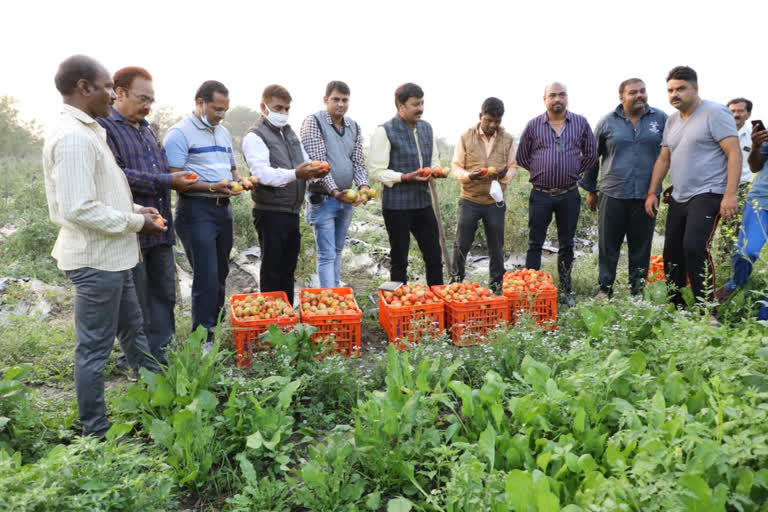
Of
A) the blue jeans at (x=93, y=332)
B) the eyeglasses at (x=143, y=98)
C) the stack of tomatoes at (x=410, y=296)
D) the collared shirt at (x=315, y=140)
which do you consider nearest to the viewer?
the blue jeans at (x=93, y=332)

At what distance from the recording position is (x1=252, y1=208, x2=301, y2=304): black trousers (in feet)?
14.1

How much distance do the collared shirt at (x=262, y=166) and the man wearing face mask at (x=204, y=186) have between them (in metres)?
0.17

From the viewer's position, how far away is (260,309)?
3939 mm

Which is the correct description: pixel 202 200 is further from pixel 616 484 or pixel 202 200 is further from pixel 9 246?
pixel 9 246

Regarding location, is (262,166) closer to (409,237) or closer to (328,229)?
(328,229)

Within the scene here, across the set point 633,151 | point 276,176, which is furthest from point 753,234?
point 276,176

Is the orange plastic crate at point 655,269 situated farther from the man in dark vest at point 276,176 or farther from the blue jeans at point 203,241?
the blue jeans at point 203,241

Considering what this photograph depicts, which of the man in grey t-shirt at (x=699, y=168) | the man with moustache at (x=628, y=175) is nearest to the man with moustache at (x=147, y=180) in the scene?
the man with moustache at (x=628, y=175)

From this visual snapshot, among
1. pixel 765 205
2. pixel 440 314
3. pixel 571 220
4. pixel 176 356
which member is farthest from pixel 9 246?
pixel 765 205

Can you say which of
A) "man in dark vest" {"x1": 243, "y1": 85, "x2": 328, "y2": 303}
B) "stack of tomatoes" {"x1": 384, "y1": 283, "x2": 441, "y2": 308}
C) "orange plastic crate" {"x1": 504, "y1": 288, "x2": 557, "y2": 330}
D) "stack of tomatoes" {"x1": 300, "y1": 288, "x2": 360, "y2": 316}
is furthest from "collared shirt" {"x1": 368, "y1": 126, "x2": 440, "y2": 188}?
"orange plastic crate" {"x1": 504, "y1": 288, "x2": 557, "y2": 330}

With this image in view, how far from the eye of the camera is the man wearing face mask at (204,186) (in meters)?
3.83

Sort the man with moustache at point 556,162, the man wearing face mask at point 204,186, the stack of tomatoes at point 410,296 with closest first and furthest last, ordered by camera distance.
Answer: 1. the man wearing face mask at point 204,186
2. the stack of tomatoes at point 410,296
3. the man with moustache at point 556,162

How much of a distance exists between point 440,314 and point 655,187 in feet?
7.90

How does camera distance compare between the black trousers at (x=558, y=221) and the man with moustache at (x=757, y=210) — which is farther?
the black trousers at (x=558, y=221)
